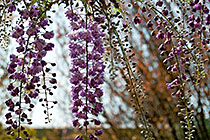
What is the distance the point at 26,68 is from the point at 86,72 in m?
0.16

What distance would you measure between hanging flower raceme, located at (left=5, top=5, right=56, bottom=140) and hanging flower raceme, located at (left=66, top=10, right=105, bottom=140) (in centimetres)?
7

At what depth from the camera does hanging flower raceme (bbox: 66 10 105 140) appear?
71 centimetres

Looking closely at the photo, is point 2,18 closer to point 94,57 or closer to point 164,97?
point 94,57

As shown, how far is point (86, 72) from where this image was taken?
28.0 inches

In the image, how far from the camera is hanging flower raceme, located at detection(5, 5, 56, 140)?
0.74 m

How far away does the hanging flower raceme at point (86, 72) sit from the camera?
0.71 metres

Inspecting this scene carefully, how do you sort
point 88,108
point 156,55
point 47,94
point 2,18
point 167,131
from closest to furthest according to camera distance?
1. point 88,108
2. point 47,94
3. point 2,18
4. point 156,55
5. point 167,131

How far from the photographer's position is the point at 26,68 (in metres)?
0.78

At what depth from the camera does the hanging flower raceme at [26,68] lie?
74cm

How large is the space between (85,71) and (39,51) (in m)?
0.12

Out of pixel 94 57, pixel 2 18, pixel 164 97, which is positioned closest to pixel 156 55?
pixel 164 97

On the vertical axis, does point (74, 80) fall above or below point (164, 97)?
below

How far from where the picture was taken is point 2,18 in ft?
3.28

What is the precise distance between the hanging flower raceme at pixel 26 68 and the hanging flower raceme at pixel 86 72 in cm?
7
